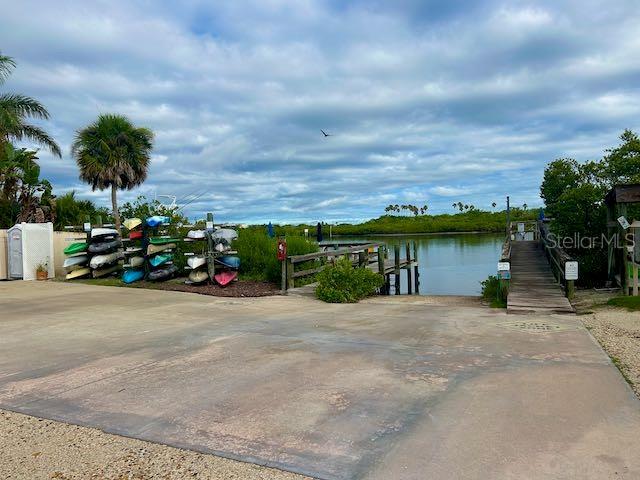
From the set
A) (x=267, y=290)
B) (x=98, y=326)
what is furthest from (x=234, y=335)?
(x=267, y=290)

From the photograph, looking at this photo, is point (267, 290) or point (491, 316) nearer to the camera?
point (491, 316)

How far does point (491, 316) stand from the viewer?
29.0ft

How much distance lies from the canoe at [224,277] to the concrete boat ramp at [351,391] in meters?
5.31

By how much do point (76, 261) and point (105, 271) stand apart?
0.95 metres

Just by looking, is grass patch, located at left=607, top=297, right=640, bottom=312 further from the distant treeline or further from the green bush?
the distant treeline

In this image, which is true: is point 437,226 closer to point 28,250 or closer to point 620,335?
point 28,250

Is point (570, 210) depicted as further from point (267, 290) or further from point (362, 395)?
point (362, 395)

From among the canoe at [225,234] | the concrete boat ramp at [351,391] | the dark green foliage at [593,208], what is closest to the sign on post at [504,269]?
the concrete boat ramp at [351,391]

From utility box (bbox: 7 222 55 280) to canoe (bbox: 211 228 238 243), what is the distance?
7296mm

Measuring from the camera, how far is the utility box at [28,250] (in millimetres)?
17594

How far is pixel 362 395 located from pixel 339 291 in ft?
23.1

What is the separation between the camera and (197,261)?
14.0m

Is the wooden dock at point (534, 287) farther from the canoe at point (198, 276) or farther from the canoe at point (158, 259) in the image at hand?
the canoe at point (158, 259)

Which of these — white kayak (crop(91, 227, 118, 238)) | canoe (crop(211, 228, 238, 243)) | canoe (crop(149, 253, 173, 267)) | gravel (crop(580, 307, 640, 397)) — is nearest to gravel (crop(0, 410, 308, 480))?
gravel (crop(580, 307, 640, 397))
